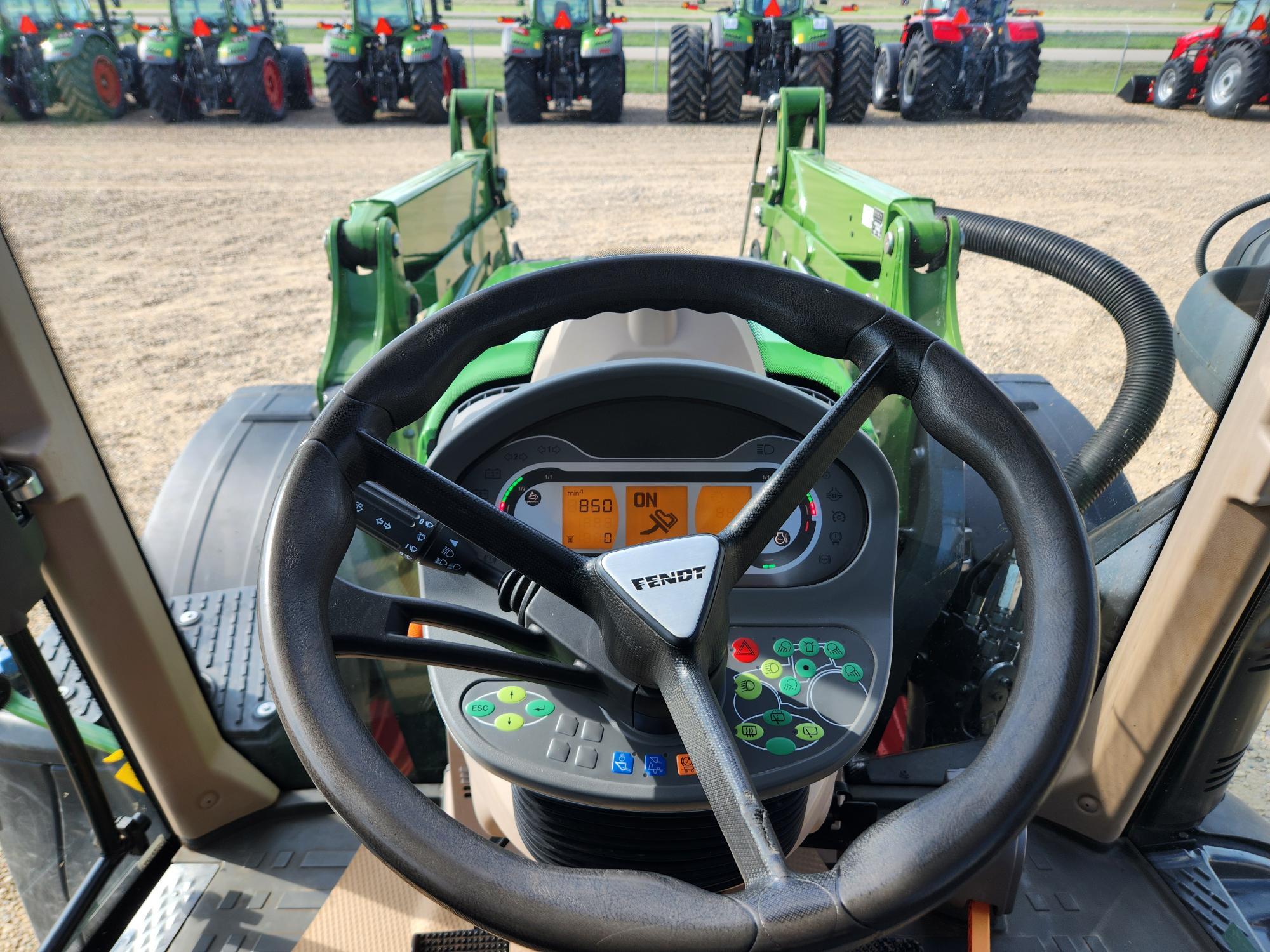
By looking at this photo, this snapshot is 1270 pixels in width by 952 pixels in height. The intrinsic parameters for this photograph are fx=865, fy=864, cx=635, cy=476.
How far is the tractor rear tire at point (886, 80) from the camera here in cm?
775

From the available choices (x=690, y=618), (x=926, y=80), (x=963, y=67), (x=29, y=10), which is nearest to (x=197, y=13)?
(x=926, y=80)

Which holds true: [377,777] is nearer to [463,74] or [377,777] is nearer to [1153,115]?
[1153,115]

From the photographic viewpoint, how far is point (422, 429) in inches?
55.8

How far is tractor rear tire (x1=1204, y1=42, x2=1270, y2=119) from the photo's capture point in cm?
105

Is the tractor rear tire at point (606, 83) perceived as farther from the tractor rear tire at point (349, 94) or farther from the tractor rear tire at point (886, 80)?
the tractor rear tire at point (886, 80)

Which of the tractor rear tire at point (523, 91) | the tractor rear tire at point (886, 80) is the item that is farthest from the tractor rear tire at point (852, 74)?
the tractor rear tire at point (523, 91)

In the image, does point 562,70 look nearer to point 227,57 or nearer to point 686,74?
point 686,74

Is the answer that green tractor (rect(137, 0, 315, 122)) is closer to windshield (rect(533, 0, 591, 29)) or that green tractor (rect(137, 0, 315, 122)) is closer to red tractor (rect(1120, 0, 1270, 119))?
windshield (rect(533, 0, 591, 29))

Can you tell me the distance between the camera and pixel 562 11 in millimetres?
7523

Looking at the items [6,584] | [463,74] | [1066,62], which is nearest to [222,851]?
[6,584]

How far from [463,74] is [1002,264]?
8.31 meters

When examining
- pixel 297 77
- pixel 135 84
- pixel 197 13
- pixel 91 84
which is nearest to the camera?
pixel 91 84

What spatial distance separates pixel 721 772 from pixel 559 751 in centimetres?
30

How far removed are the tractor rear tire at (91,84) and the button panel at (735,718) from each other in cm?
97
